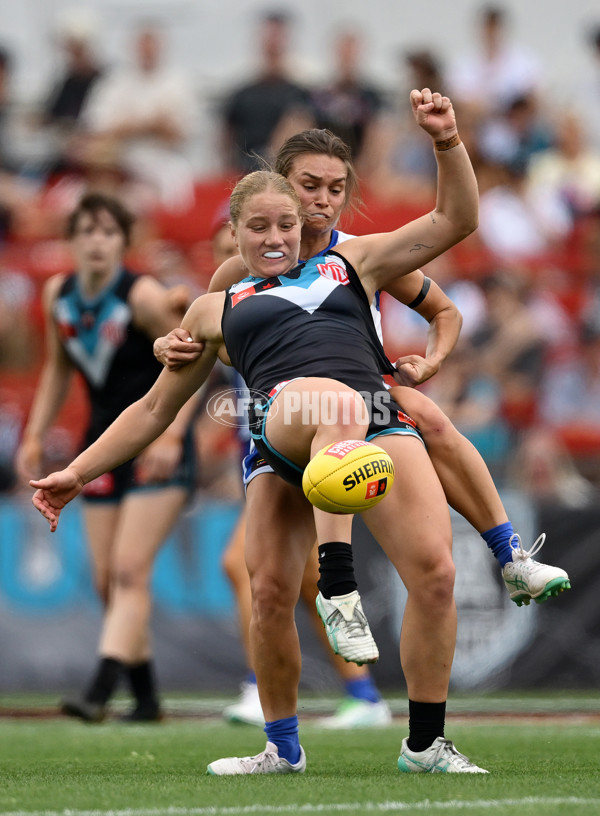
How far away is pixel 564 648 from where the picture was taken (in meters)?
8.65

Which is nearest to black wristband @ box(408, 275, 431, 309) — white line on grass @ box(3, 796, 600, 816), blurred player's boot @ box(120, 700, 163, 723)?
white line on grass @ box(3, 796, 600, 816)

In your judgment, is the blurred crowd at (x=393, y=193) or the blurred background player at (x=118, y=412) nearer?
the blurred background player at (x=118, y=412)

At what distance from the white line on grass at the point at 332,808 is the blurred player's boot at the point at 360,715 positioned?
301cm

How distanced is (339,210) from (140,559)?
9.41ft

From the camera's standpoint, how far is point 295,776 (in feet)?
14.6

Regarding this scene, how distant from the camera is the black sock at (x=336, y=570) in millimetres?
3904

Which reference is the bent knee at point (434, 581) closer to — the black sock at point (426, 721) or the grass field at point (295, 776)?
the black sock at point (426, 721)

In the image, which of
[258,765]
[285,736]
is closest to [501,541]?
[285,736]

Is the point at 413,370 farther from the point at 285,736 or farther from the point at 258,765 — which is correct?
the point at 258,765

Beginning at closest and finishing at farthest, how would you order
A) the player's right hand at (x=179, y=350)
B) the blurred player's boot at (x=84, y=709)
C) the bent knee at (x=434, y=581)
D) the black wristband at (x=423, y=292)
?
the bent knee at (x=434, y=581) → the player's right hand at (x=179, y=350) → the black wristband at (x=423, y=292) → the blurred player's boot at (x=84, y=709)

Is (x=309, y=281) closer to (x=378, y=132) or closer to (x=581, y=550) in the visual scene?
(x=581, y=550)

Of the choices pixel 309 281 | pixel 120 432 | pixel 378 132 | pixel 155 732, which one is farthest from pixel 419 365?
pixel 378 132

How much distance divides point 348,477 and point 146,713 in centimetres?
374

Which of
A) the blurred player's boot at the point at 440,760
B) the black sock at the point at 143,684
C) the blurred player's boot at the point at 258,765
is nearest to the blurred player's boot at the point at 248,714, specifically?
the black sock at the point at 143,684
